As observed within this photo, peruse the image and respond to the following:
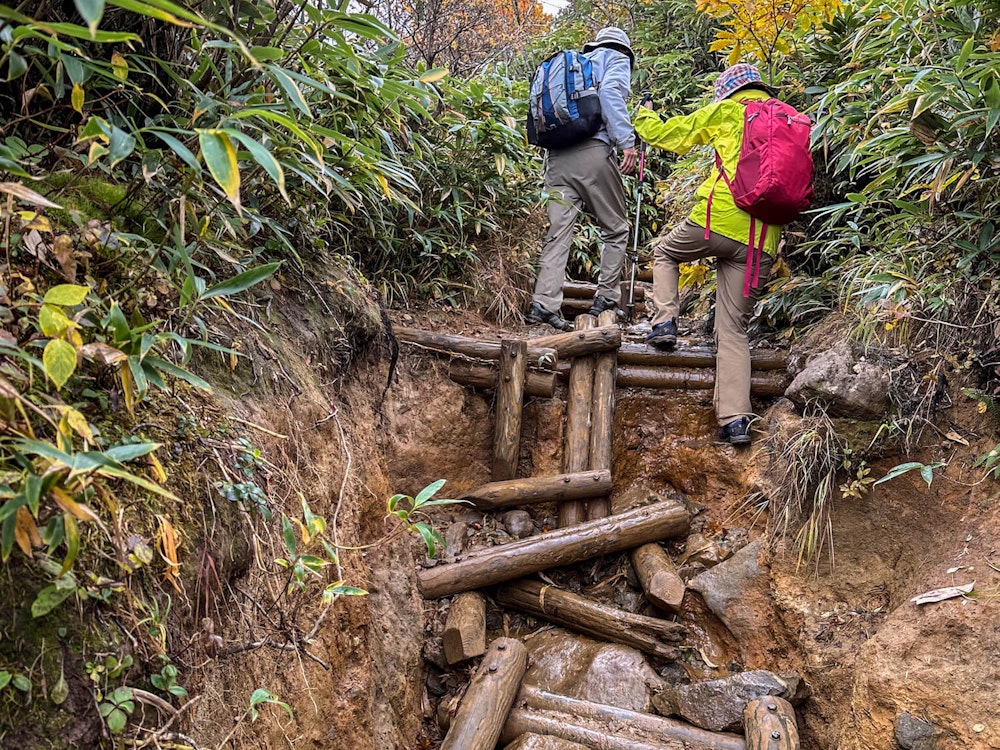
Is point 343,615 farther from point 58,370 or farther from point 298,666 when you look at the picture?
point 58,370

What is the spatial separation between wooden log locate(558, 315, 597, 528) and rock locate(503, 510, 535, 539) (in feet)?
0.74

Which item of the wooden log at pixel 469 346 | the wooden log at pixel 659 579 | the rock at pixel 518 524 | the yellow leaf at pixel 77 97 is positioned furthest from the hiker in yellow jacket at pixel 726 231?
the yellow leaf at pixel 77 97

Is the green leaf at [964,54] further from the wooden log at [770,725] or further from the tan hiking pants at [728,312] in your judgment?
the wooden log at [770,725]

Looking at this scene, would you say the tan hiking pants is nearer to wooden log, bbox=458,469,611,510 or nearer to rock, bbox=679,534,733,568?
rock, bbox=679,534,733,568

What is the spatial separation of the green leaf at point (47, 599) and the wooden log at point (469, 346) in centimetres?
341

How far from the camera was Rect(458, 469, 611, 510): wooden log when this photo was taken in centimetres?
470

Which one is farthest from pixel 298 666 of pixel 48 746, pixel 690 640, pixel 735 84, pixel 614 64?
pixel 614 64

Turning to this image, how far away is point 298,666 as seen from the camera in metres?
2.54

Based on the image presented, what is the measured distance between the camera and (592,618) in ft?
13.7

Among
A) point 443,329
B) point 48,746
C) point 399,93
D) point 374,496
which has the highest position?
point 399,93

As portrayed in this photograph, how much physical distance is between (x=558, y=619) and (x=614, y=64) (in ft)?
13.9

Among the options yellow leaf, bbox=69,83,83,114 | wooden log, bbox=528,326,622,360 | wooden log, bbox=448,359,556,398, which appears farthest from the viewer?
wooden log, bbox=528,326,622,360

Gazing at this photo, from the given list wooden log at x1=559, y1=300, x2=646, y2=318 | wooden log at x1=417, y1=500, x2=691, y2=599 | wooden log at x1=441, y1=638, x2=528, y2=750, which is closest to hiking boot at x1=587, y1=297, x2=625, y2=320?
wooden log at x1=559, y1=300, x2=646, y2=318

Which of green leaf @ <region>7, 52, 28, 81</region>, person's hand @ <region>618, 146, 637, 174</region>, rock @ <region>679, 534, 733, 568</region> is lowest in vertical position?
rock @ <region>679, 534, 733, 568</region>
